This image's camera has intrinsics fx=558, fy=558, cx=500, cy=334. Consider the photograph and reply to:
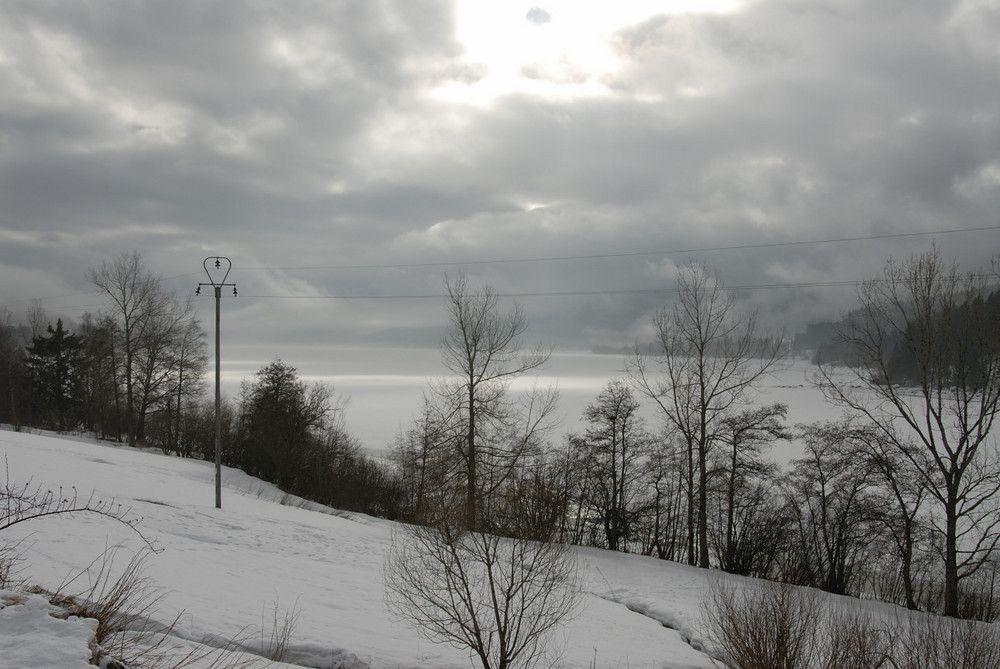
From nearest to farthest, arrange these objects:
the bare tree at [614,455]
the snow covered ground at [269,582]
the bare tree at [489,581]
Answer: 1. the snow covered ground at [269,582]
2. the bare tree at [489,581]
3. the bare tree at [614,455]

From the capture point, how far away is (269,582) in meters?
13.7

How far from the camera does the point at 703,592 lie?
73.0ft

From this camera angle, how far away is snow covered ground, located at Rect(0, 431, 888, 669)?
9.09 m

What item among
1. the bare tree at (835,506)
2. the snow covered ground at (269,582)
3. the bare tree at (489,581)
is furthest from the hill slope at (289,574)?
the bare tree at (835,506)

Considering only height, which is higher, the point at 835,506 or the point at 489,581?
the point at 489,581

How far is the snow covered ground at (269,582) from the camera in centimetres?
909

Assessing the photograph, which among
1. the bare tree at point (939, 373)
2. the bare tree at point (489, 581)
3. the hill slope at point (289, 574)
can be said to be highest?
the bare tree at point (939, 373)

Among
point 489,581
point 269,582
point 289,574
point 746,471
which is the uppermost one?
point 746,471

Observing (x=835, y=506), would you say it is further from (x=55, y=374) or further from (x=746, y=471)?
(x=55, y=374)

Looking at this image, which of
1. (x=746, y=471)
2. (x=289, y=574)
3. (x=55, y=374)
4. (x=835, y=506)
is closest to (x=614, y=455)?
(x=746, y=471)

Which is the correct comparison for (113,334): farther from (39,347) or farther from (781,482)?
(781,482)

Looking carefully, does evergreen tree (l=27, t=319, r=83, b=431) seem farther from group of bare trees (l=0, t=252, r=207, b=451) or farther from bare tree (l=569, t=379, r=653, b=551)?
bare tree (l=569, t=379, r=653, b=551)

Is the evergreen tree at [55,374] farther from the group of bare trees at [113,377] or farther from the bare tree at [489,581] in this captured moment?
the bare tree at [489,581]

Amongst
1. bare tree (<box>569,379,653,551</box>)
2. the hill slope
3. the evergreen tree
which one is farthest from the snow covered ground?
the evergreen tree
